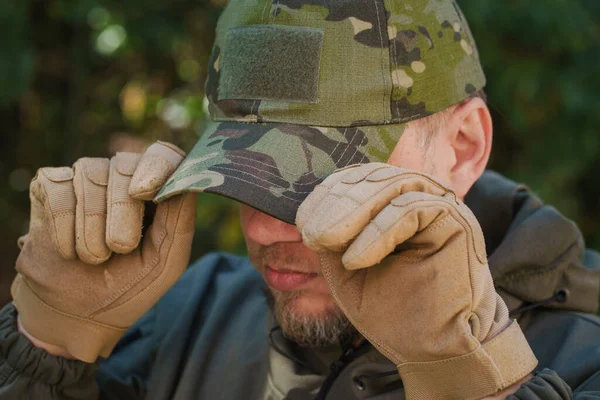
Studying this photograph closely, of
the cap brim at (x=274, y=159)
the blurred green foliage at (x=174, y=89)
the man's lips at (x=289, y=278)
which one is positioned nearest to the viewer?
the cap brim at (x=274, y=159)

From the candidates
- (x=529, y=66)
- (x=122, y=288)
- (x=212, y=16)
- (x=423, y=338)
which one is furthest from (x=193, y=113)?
(x=423, y=338)

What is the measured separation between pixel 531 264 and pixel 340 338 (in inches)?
16.9

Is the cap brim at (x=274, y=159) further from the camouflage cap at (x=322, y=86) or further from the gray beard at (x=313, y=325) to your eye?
the gray beard at (x=313, y=325)

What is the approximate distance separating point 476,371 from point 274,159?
21.0 inches

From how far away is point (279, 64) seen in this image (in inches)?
63.1

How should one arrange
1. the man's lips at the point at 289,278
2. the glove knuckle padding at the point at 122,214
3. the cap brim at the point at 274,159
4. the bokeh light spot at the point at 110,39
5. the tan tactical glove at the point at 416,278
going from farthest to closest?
the bokeh light spot at the point at 110,39, the man's lips at the point at 289,278, the glove knuckle padding at the point at 122,214, the cap brim at the point at 274,159, the tan tactical glove at the point at 416,278

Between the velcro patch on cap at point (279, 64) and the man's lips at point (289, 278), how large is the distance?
37cm

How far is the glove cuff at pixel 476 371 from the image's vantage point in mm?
1333

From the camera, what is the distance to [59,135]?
13.0 feet

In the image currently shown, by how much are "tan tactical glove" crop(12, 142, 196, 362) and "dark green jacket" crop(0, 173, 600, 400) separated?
0.09 m

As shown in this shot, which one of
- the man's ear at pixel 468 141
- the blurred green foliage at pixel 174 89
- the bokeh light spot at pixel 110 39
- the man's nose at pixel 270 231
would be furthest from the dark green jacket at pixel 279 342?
the bokeh light spot at pixel 110 39

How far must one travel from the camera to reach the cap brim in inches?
58.4

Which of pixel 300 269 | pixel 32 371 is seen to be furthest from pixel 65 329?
pixel 300 269

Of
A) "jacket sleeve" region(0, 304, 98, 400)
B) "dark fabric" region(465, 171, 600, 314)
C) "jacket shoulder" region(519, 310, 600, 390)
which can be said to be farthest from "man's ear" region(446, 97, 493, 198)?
"jacket sleeve" region(0, 304, 98, 400)
